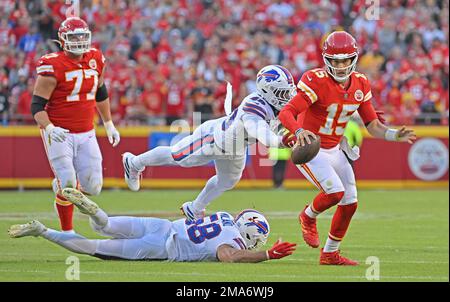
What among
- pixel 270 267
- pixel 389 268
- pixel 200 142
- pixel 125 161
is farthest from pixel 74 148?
pixel 389 268

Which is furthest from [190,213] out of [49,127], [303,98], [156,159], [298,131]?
[298,131]

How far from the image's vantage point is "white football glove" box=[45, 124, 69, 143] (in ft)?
30.7

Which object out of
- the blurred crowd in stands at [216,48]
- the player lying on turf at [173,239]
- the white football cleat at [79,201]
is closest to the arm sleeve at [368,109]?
the player lying on turf at [173,239]

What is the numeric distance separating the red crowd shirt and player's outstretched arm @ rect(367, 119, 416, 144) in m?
2.69

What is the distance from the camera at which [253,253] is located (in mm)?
8359

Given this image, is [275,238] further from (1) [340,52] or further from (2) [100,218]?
(2) [100,218]

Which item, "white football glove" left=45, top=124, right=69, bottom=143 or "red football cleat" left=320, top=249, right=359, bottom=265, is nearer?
"red football cleat" left=320, top=249, right=359, bottom=265

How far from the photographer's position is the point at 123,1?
20.4 meters

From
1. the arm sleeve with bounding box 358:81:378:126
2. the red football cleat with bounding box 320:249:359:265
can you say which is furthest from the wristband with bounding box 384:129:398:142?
the red football cleat with bounding box 320:249:359:265

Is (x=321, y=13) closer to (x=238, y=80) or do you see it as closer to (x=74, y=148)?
(x=238, y=80)

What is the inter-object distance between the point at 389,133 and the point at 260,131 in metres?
1.11

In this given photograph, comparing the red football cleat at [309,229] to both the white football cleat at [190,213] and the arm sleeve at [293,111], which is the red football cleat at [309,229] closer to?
the arm sleeve at [293,111]

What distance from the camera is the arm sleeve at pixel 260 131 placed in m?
8.59

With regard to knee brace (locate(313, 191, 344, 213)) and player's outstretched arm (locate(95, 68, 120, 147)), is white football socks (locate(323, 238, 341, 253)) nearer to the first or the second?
knee brace (locate(313, 191, 344, 213))
